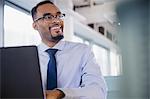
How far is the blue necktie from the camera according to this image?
5.01 ft

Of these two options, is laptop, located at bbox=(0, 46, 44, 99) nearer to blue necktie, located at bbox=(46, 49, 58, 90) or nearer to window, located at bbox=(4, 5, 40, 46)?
blue necktie, located at bbox=(46, 49, 58, 90)

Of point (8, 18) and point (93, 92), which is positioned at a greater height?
point (8, 18)

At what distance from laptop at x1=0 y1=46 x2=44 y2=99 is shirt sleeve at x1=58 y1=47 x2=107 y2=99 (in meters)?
0.39

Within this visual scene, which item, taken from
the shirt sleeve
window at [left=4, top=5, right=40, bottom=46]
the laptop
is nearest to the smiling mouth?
the shirt sleeve

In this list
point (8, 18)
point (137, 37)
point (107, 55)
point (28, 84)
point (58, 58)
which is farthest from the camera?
point (107, 55)

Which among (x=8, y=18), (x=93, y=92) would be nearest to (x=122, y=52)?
(x=93, y=92)

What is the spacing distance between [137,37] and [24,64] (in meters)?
0.40

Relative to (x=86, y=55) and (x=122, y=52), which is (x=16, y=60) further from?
(x=86, y=55)

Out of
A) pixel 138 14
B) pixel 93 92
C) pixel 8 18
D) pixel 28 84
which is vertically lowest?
pixel 93 92

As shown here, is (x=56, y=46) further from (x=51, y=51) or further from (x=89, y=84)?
(x=89, y=84)

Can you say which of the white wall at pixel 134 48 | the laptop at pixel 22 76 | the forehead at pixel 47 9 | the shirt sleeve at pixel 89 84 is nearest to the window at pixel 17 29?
the forehead at pixel 47 9

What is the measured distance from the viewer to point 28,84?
85cm

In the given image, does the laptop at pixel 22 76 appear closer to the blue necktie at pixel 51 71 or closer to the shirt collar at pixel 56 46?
the blue necktie at pixel 51 71

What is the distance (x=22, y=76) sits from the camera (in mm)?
863
